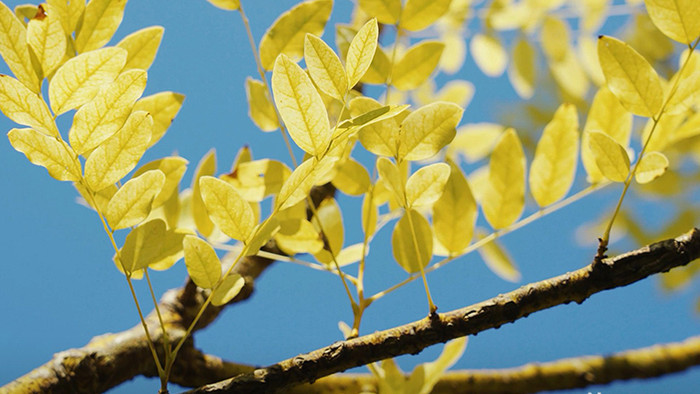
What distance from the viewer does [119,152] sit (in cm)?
22

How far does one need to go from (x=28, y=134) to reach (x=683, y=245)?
0.26 m

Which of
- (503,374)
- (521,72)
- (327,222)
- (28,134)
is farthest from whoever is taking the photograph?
(521,72)

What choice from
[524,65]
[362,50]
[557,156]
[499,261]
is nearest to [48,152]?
[362,50]

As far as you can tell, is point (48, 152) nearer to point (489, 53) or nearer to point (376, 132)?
point (376, 132)

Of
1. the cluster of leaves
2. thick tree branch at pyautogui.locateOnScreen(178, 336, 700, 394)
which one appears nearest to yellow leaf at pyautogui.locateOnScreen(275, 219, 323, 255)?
the cluster of leaves

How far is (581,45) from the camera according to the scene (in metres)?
0.56

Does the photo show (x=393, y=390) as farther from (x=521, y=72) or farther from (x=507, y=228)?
(x=521, y=72)

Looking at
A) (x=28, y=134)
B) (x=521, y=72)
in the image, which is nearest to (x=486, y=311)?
(x=28, y=134)

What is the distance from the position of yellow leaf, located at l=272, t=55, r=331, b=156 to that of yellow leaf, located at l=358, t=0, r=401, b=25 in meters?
0.11

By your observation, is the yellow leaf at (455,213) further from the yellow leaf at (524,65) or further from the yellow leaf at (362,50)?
the yellow leaf at (524,65)

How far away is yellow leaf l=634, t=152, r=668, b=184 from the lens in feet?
0.81

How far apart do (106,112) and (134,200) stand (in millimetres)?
35

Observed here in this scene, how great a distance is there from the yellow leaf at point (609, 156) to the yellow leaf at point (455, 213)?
0.06 m

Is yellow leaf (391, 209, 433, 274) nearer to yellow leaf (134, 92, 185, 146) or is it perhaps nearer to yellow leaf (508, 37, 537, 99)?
yellow leaf (134, 92, 185, 146)
